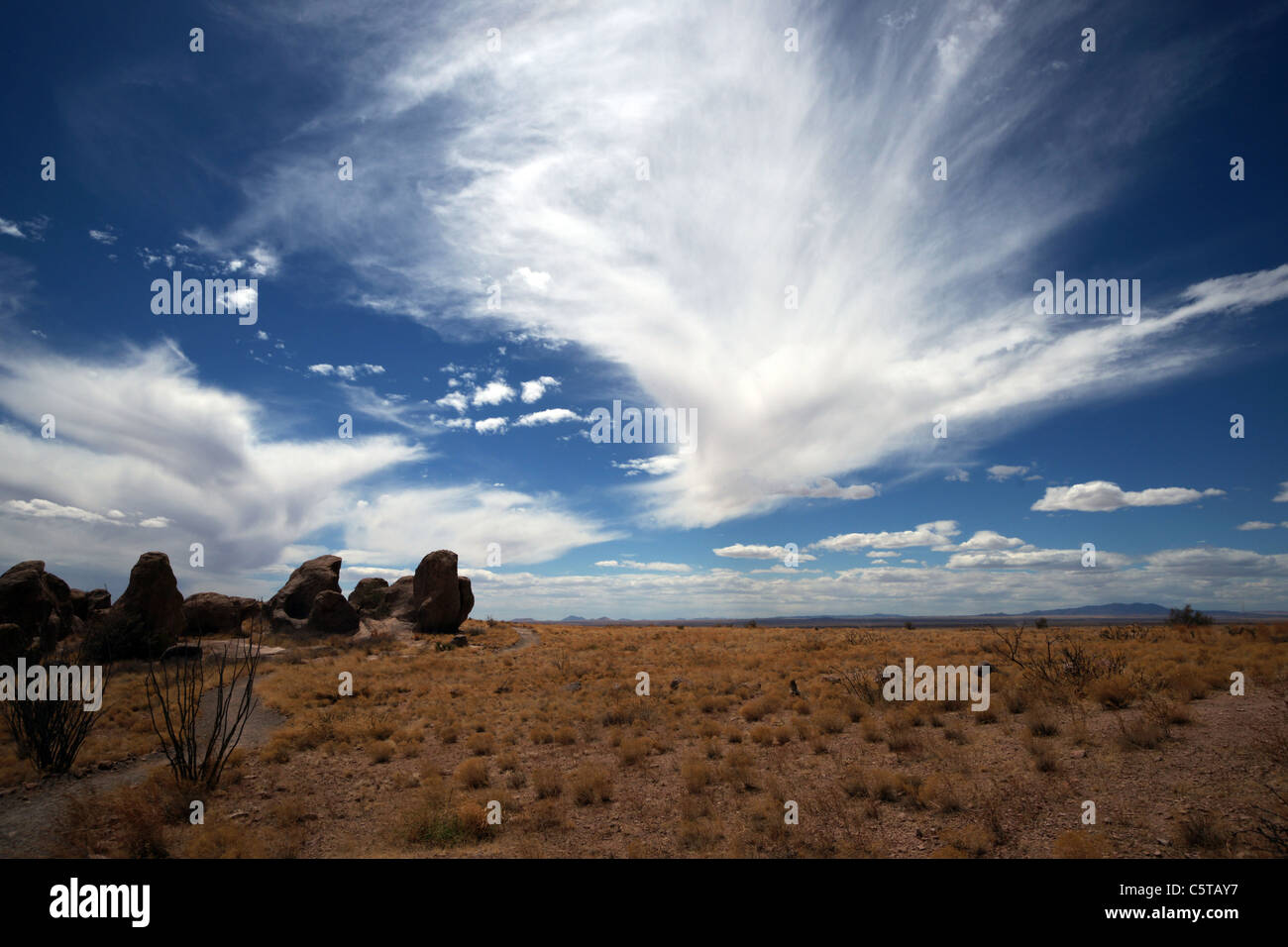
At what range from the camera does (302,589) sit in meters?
36.9

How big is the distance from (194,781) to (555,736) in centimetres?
681

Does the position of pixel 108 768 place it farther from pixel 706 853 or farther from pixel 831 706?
pixel 831 706

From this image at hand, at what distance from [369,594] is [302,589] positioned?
7.70 m

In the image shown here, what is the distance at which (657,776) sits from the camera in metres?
10.2

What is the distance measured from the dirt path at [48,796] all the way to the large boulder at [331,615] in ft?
72.0

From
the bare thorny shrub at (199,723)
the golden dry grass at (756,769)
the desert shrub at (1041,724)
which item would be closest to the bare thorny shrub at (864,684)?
the golden dry grass at (756,769)

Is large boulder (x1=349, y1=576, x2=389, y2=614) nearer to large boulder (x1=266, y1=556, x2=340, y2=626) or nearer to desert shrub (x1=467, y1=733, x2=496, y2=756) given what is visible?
large boulder (x1=266, y1=556, x2=340, y2=626)

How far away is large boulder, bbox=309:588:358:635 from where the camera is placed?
34.6 m

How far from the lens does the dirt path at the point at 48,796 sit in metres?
7.80

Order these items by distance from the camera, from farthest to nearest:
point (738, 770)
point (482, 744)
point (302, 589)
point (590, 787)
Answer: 1. point (302, 589)
2. point (482, 744)
3. point (738, 770)
4. point (590, 787)

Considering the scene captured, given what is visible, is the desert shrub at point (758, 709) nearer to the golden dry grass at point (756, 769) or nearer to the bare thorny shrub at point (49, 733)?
the golden dry grass at point (756, 769)

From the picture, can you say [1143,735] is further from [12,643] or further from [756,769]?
[12,643]

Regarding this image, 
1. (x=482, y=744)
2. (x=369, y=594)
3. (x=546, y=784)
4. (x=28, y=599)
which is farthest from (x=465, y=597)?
(x=546, y=784)
